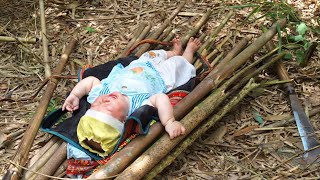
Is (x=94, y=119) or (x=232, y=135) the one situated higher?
(x=94, y=119)

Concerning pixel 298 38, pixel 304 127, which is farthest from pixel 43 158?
pixel 298 38

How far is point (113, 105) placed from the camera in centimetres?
245

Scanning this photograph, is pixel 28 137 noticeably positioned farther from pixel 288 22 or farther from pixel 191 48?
pixel 288 22

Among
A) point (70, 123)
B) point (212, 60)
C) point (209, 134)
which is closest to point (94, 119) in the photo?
point (70, 123)

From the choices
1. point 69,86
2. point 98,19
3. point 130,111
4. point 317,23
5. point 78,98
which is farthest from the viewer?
point 98,19

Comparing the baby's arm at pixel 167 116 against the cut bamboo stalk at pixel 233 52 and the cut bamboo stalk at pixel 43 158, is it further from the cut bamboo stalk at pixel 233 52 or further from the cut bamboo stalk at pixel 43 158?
the cut bamboo stalk at pixel 43 158

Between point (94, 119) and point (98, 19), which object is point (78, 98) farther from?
point (98, 19)

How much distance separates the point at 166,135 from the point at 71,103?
0.73m

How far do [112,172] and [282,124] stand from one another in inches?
46.4

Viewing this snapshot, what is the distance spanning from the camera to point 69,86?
312 centimetres

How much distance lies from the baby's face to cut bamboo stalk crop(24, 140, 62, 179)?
32 cm

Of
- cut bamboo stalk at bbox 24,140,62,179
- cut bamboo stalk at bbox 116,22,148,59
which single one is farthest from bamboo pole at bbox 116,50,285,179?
cut bamboo stalk at bbox 116,22,148,59

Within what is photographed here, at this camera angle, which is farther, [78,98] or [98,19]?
[98,19]

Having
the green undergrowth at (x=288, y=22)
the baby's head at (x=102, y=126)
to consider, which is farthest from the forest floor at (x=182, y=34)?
the baby's head at (x=102, y=126)
